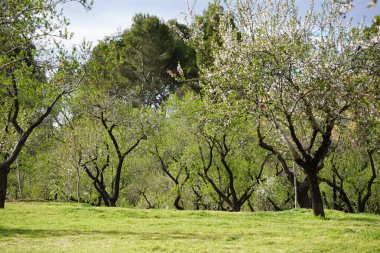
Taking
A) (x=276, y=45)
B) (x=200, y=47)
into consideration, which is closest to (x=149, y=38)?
(x=200, y=47)

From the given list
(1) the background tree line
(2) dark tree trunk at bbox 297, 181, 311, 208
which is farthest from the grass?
(2) dark tree trunk at bbox 297, 181, 311, 208

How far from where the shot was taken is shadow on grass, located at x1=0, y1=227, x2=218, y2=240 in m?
17.0

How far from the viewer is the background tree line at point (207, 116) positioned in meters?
20.9

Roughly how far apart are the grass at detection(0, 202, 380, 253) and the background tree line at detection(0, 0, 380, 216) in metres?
3.06

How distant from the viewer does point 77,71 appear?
75.2 ft

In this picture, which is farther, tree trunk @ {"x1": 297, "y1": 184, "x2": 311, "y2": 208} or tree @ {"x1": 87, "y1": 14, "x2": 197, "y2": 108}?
tree @ {"x1": 87, "y1": 14, "x2": 197, "y2": 108}

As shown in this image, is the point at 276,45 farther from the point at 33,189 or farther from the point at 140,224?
the point at 33,189

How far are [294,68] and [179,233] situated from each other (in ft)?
30.8

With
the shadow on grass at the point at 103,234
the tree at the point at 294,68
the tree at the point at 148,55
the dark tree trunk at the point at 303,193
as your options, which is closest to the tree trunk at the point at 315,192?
A: the tree at the point at 294,68

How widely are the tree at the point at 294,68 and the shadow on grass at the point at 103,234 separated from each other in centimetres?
652

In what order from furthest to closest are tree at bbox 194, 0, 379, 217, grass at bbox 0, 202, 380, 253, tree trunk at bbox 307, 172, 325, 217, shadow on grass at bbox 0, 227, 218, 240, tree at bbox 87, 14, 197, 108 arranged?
tree at bbox 87, 14, 197, 108 → tree trunk at bbox 307, 172, 325, 217 → tree at bbox 194, 0, 379, 217 → shadow on grass at bbox 0, 227, 218, 240 → grass at bbox 0, 202, 380, 253

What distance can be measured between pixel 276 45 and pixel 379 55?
438cm

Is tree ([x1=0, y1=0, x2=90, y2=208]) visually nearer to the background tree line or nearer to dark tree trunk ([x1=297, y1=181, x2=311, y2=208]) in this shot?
the background tree line

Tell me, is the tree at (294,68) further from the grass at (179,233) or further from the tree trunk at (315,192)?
the grass at (179,233)
